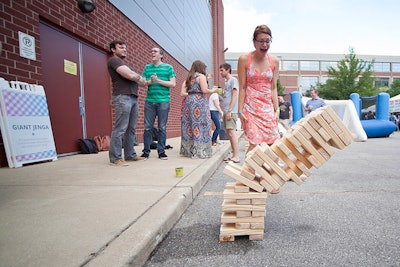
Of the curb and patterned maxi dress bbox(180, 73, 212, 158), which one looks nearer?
the curb

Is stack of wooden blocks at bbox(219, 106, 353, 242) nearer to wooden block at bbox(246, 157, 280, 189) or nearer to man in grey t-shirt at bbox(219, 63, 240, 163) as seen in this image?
wooden block at bbox(246, 157, 280, 189)

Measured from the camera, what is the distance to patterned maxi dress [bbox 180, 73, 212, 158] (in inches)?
197

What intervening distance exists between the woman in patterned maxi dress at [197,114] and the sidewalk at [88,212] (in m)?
1.33

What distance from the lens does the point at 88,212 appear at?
83.0 inches

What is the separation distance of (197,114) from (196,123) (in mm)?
167

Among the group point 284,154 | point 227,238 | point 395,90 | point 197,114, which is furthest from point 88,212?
point 395,90

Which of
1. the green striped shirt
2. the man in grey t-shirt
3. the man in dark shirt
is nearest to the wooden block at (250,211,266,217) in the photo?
the man in dark shirt

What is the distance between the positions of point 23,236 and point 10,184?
1571 millimetres

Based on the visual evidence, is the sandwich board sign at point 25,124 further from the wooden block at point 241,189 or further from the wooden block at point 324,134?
the wooden block at point 324,134

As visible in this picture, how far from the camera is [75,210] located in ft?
7.06

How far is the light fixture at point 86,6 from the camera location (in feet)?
17.5

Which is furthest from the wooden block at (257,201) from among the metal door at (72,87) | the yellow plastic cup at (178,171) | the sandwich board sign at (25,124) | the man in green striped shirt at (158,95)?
the metal door at (72,87)

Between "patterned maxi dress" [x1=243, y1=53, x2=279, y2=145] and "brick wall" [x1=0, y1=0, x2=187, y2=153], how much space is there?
345cm

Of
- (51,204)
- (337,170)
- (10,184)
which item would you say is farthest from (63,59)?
(337,170)
